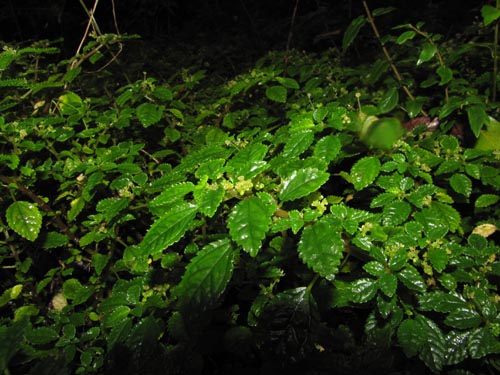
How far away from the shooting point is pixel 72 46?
6.80 metres

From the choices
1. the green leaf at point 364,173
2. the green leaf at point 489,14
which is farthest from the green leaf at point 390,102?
the green leaf at point 364,173

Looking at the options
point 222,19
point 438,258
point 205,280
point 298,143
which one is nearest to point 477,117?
point 438,258

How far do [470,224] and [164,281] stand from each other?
1576 mm

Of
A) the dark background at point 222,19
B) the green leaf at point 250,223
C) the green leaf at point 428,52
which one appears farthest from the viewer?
the dark background at point 222,19

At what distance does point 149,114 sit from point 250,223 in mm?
1317

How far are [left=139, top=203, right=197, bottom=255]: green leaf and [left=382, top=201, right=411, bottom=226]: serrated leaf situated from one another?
30.4 inches

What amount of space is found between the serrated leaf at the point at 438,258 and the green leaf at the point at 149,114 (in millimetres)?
1508

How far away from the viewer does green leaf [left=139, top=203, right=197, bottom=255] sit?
2.93 ft

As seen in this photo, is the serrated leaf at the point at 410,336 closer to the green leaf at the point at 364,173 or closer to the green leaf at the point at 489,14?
the green leaf at the point at 364,173

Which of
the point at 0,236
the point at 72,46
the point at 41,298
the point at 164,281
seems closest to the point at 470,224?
the point at 164,281

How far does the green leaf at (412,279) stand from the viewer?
110 cm

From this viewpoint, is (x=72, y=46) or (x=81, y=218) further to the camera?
(x=72, y=46)

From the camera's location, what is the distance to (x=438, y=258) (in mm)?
1176

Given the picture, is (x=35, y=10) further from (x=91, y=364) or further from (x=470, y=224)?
(x=470, y=224)
